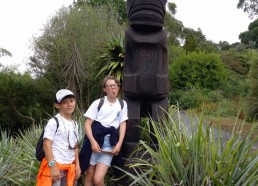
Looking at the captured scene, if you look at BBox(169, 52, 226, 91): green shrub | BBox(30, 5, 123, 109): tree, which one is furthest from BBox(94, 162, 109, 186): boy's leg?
BBox(169, 52, 226, 91): green shrub

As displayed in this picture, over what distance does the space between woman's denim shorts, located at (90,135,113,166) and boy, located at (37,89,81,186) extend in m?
0.43

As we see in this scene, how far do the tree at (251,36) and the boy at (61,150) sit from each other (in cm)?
3460

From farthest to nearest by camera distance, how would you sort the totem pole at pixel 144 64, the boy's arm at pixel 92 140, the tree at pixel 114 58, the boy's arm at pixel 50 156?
the tree at pixel 114 58
the totem pole at pixel 144 64
the boy's arm at pixel 92 140
the boy's arm at pixel 50 156

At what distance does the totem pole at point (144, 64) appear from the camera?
15.1 ft

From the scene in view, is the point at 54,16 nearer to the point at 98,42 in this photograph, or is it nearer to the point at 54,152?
the point at 98,42

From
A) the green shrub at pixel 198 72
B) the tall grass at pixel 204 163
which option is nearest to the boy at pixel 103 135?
the tall grass at pixel 204 163

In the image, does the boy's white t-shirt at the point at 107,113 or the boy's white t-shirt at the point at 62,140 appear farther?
the boy's white t-shirt at the point at 107,113

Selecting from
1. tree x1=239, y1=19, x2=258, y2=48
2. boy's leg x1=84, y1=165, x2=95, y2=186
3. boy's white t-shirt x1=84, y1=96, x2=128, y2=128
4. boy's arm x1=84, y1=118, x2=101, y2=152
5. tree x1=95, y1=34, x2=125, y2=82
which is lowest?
boy's leg x1=84, y1=165, x2=95, y2=186

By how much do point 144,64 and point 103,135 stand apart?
134cm

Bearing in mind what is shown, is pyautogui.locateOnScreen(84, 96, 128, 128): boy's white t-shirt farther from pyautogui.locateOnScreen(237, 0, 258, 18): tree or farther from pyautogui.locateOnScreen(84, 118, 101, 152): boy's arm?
pyautogui.locateOnScreen(237, 0, 258, 18): tree

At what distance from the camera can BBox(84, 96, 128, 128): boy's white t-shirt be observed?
3861mm

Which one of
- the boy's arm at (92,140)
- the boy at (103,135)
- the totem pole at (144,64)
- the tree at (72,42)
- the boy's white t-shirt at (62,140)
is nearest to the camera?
the boy's white t-shirt at (62,140)

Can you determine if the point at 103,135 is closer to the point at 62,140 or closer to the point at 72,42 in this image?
the point at 62,140

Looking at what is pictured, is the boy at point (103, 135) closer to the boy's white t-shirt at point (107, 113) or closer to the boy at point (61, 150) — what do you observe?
the boy's white t-shirt at point (107, 113)
